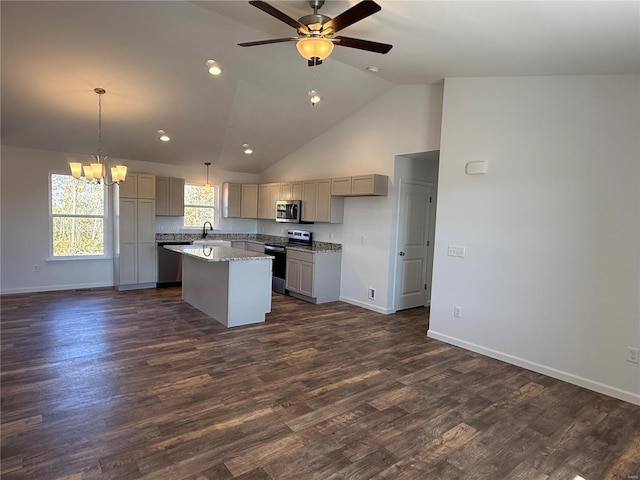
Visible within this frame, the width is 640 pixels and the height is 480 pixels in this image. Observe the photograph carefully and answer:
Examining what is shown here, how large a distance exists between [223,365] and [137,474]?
1.50 metres

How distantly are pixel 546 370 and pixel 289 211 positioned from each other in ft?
15.7

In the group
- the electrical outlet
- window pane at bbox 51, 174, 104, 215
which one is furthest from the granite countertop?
the electrical outlet

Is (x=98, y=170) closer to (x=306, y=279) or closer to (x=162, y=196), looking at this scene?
(x=162, y=196)

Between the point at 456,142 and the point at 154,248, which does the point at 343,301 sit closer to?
the point at 456,142

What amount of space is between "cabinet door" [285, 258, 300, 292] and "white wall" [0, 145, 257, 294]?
3665 millimetres

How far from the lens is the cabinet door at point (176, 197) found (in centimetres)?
723

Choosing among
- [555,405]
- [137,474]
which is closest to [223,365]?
[137,474]

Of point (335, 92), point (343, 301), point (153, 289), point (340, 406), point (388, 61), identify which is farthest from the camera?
point (153, 289)

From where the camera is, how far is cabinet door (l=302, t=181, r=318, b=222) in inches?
253

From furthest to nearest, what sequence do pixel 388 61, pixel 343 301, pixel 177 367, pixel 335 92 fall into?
1. pixel 343 301
2. pixel 335 92
3. pixel 388 61
4. pixel 177 367

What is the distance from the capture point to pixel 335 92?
528cm

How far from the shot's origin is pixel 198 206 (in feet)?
26.1

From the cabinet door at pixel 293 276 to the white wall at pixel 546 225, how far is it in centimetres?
261

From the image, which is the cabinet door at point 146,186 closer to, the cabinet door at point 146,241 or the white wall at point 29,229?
the cabinet door at point 146,241
